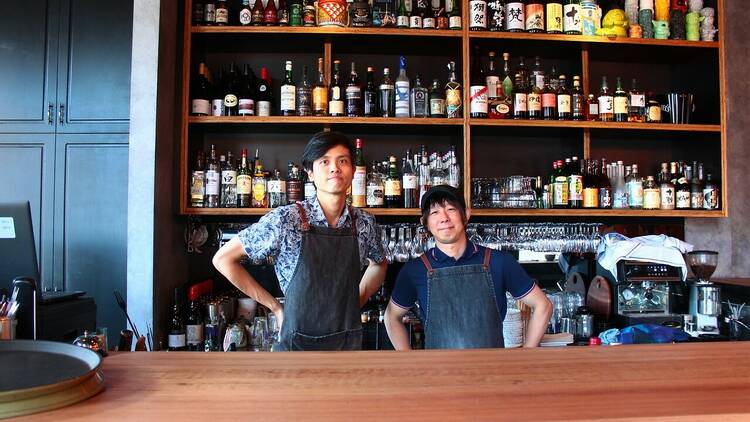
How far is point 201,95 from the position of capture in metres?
2.94

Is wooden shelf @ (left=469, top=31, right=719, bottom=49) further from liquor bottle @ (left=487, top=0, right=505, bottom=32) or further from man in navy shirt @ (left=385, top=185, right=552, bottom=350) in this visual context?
man in navy shirt @ (left=385, top=185, right=552, bottom=350)

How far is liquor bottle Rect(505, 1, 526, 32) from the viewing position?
2918mm

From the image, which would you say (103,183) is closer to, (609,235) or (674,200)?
(609,235)

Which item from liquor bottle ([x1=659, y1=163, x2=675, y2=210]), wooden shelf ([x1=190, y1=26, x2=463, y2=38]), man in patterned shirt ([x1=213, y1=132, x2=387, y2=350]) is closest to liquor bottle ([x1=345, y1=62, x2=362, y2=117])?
wooden shelf ([x1=190, y1=26, x2=463, y2=38])

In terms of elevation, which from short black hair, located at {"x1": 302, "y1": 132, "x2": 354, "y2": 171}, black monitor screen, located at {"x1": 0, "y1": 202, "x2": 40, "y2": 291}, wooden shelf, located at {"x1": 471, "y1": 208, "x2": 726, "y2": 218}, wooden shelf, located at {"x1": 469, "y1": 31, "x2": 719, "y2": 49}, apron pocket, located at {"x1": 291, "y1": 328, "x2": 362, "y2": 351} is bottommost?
apron pocket, located at {"x1": 291, "y1": 328, "x2": 362, "y2": 351}

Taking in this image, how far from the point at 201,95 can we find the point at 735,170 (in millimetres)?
3022

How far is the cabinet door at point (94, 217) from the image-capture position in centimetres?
279

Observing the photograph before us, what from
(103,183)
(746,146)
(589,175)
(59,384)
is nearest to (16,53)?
(103,183)

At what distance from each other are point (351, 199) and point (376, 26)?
2.84 feet

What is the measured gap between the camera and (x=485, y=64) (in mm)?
3205

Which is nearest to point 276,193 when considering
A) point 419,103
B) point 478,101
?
point 419,103

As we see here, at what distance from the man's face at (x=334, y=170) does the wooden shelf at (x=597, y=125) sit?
1214 mm

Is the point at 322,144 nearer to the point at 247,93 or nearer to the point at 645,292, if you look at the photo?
the point at 247,93

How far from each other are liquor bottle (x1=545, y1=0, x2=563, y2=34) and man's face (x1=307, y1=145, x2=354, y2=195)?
164cm
